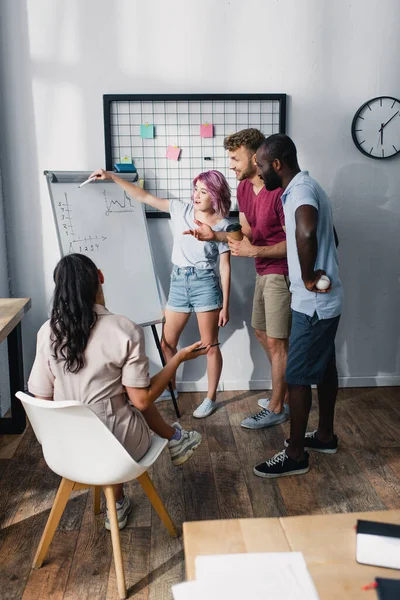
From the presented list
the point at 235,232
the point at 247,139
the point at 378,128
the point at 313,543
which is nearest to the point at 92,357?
the point at 313,543

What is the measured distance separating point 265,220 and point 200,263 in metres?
0.42

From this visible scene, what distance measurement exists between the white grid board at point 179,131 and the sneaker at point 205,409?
122 centimetres

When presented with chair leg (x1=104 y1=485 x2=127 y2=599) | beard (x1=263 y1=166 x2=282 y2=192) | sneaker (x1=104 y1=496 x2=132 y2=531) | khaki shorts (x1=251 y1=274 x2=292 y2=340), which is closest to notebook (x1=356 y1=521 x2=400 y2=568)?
chair leg (x1=104 y1=485 x2=127 y2=599)

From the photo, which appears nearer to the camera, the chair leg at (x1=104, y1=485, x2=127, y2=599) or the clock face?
the chair leg at (x1=104, y1=485, x2=127, y2=599)

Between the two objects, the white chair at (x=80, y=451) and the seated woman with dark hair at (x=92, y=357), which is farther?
the seated woman with dark hair at (x=92, y=357)

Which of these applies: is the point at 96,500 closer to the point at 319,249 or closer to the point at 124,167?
the point at 319,249

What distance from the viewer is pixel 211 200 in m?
3.11

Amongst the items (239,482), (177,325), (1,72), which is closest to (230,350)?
(177,325)

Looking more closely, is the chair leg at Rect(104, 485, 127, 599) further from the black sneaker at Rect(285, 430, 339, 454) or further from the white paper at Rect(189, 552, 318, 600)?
the black sneaker at Rect(285, 430, 339, 454)

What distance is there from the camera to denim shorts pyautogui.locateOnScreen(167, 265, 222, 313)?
3.20 meters

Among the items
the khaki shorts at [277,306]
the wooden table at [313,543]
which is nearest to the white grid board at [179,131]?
the khaki shorts at [277,306]

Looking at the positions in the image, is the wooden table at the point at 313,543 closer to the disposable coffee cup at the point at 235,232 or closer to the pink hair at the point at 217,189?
the disposable coffee cup at the point at 235,232

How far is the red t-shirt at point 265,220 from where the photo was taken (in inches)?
119

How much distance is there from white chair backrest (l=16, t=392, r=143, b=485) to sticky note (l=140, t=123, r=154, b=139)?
6.60 feet
